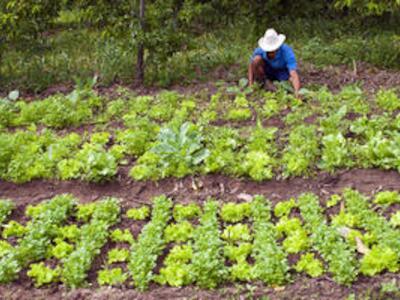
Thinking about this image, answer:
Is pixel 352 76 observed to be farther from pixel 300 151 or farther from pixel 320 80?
pixel 300 151

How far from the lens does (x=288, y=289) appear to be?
13.7ft

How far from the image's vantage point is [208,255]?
4434 millimetres

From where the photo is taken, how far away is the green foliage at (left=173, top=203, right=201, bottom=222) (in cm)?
519

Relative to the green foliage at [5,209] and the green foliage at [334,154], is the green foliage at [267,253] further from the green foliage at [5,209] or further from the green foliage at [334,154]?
the green foliage at [5,209]

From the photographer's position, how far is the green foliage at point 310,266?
4.30 m

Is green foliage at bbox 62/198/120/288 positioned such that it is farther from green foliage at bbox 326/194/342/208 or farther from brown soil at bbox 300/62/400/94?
brown soil at bbox 300/62/400/94

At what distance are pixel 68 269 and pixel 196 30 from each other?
33.6 ft

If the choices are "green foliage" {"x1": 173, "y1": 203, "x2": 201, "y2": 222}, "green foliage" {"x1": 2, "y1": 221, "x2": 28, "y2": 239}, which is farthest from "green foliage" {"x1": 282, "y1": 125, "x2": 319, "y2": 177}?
"green foliage" {"x1": 2, "y1": 221, "x2": 28, "y2": 239}

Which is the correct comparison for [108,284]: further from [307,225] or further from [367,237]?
[367,237]

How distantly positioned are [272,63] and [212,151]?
2.67 meters

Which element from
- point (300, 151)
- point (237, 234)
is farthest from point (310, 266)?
point (300, 151)

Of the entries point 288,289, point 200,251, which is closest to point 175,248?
point 200,251

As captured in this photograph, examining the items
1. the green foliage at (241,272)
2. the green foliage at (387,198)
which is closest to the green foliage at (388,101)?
the green foliage at (387,198)

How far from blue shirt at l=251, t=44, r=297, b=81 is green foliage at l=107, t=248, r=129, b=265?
Result: 4.18 m
